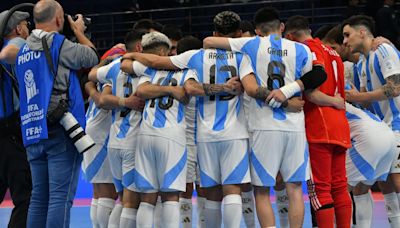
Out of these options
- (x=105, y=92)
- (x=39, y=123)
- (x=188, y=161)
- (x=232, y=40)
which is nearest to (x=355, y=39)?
(x=232, y=40)

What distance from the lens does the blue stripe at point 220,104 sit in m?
5.83

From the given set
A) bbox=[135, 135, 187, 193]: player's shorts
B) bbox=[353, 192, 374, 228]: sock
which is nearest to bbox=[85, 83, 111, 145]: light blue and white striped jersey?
bbox=[135, 135, 187, 193]: player's shorts

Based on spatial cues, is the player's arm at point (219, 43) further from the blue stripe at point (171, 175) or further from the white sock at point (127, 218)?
the white sock at point (127, 218)

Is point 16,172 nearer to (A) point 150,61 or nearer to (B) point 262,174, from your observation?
(A) point 150,61

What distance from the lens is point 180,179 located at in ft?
A: 19.1

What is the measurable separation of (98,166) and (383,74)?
2737 millimetres

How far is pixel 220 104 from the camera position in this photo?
5867mm

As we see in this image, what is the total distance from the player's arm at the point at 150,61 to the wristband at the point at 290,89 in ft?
3.05

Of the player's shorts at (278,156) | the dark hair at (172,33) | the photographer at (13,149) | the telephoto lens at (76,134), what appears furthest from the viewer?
the dark hair at (172,33)

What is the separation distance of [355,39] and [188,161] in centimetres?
192

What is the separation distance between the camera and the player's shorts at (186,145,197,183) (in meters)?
6.36

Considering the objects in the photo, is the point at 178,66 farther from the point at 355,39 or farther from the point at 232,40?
the point at 355,39

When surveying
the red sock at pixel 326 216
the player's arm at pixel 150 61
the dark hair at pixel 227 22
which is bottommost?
the red sock at pixel 326 216

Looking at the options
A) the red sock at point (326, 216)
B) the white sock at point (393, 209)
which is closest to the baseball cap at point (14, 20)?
the red sock at point (326, 216)
